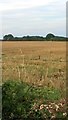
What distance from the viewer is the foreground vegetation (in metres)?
8.33

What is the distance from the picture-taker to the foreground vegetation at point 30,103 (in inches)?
328

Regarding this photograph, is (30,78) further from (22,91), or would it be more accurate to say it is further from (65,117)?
(65,117)

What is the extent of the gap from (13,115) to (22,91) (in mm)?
735

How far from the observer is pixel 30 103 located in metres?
8.71

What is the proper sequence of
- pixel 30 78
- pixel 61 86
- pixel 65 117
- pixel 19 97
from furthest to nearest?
pixel 30 78, pixel 61 86, pixel 19 97, pixel 65 117

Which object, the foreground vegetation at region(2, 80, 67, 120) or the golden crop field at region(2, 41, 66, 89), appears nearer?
the foreground vegetation at region(2, 80, 67, 120)

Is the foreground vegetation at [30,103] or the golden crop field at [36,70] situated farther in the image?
the golden crop field at [36,70]

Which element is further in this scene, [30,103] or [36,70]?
[36,70]

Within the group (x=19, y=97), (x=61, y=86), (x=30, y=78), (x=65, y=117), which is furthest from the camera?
(x=30, y=78)

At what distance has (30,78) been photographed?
1102cm

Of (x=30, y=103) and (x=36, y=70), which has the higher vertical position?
(x=36, y=70)

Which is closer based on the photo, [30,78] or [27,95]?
[27,95]

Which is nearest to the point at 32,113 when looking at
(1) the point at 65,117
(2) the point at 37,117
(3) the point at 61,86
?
(2) the point at 37,117

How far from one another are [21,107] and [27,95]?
0.51 metres
